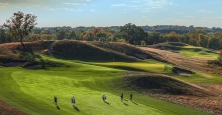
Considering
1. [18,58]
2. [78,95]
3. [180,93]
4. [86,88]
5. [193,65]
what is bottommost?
[193,65]

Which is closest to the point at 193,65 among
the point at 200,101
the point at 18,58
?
the point at 200,101

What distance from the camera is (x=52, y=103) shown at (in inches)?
1416

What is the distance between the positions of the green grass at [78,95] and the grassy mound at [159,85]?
2401 millimetres

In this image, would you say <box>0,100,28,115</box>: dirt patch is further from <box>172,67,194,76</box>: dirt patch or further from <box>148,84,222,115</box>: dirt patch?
<box>172,67,194,76</box>: dirt patch

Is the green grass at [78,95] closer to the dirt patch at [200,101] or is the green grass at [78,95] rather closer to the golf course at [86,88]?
the golf course at [86,88]

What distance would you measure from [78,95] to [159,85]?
20.4 metres

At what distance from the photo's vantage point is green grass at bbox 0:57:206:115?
34938mm

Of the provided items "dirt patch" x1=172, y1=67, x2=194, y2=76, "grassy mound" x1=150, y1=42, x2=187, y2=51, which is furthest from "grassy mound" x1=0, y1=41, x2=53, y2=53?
"grassy mound" x1=150, y1=42, x2=187, y2=51

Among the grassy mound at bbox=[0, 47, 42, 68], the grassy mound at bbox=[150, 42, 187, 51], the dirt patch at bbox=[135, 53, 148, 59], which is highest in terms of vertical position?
the grassy mound at bbox=[0, 47, 42, 68]

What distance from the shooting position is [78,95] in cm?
4203

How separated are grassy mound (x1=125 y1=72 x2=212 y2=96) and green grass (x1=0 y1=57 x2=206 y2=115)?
7.88ft

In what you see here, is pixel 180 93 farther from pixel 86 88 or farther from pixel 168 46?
pixel 168 46

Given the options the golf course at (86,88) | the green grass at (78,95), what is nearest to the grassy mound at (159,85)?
the golf course at (86,88)

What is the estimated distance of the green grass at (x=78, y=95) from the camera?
34.9 m
